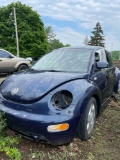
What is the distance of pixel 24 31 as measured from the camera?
146 feet

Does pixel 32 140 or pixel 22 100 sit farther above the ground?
pixel 22 100

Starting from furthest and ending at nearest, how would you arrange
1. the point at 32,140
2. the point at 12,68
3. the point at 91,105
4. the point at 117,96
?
the point at 12,68, the point at 117,96, the point at 91,105, the point at 32,140

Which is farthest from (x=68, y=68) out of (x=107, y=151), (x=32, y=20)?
(x=32, y=20)

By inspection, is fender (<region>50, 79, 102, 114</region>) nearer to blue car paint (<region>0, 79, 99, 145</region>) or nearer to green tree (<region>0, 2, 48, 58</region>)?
blue car paint (<region>0, 79, 99, 145</region>)

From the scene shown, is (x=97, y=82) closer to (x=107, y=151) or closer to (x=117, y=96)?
(x=107, y=151)

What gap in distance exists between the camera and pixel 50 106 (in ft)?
10.6

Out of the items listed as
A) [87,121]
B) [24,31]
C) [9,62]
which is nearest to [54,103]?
[87,121]

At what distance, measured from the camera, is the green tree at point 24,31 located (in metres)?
44.1

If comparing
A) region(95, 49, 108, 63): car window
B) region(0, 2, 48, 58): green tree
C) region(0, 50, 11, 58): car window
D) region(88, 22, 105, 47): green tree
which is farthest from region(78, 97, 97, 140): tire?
region(88, 22, 105, 47): green tree

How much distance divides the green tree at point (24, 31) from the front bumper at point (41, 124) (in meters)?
40.7

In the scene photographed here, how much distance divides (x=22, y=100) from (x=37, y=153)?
29.9 inches

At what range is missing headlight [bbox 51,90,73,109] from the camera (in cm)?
333

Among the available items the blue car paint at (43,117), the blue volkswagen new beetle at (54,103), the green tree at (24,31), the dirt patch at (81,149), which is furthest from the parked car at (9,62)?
the green tree at (24,31)

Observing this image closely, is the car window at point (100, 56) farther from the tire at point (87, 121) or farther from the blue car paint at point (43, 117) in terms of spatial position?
the blue car paint at point (43, 117)
